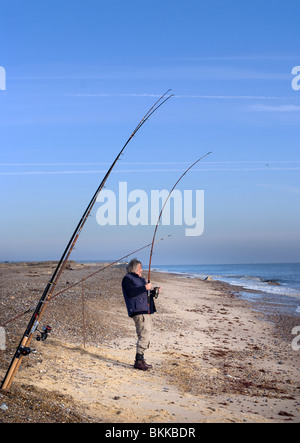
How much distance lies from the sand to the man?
0.44 m

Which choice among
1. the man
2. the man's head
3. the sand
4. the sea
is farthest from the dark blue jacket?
the sea

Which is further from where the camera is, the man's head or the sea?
the sea

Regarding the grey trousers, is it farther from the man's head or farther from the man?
the man's head

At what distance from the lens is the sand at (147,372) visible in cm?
580

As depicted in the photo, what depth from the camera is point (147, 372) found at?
26.6ft

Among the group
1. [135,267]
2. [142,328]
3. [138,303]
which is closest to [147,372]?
[142,328]

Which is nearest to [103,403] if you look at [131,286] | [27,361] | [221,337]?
[27,361]

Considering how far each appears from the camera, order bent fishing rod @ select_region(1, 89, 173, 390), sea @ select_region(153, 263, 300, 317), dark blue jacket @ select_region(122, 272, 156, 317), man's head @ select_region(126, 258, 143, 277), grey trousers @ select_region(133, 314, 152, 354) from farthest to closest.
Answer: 1. sea @ select_region(153, 263, 300, 317)
2. man's head @ select_region(126, 258, 143, 277)
3. grey trousers @ select_region(133, 314, 152, 354)
4. dark blue jacket @ select_region(122, 272, 156, 317)
5. bent fishing rod @ select_region(1, 89, 173, 390)

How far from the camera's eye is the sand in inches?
229

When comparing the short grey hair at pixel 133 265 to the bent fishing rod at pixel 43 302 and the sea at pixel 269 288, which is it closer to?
the bent fishing rod at pixel 43 302

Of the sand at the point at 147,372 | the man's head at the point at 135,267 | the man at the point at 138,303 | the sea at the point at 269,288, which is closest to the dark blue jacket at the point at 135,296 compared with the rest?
the man at the point at 138,303
